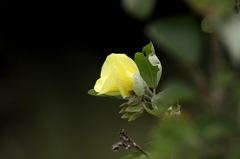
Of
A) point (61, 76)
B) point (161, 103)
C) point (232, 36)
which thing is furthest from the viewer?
point (61, 76)

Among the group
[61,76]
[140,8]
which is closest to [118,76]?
[140,8]

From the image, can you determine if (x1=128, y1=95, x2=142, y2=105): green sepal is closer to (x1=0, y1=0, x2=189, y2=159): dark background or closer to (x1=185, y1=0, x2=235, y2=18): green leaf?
(x1=185, y1=0, x2=235, y2=18): green leaf

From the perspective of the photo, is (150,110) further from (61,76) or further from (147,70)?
(61,76)

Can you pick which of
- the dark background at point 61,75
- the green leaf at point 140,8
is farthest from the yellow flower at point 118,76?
the dark background at point 61,75

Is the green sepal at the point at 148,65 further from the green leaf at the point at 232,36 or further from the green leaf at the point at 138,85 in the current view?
the green leaf at the point at 232,36

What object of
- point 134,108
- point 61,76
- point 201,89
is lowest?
point 201,89

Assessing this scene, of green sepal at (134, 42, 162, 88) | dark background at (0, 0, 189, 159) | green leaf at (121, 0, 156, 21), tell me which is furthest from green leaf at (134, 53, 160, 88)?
dark background at (0, 0, 189, 159)
